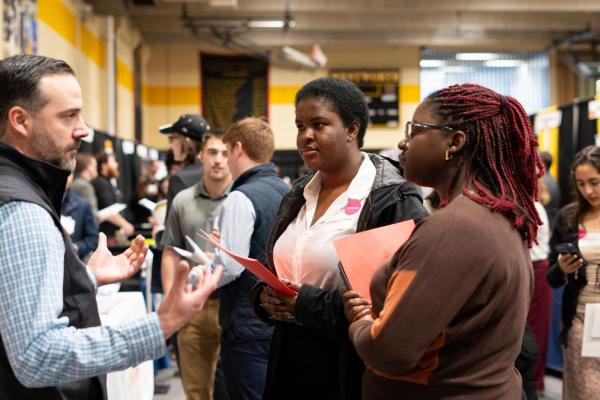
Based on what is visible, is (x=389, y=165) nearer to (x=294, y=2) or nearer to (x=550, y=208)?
(x=550, y=208)

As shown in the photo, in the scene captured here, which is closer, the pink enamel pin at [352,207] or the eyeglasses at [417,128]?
the eyeglasses at [417,128]

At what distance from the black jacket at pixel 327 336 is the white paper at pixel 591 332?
1.46 m

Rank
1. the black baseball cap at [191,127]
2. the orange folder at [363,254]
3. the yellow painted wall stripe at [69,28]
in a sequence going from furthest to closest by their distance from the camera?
the yellow painted wall stripe at [69,28] < the black baseball cap at [191,127] < the orange folder at [363,254]

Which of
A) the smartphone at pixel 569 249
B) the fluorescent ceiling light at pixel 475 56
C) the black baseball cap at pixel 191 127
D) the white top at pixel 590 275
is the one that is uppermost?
the fluorescent ceiling light at pixel 475 56

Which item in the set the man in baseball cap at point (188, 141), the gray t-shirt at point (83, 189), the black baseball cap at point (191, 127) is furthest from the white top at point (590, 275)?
the gray t-shirt at point (83, 189)

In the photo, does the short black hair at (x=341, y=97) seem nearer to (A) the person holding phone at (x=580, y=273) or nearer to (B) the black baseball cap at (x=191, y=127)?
(A) the person holding phone at (x=580, y=273)

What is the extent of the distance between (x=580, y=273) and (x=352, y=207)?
173cm

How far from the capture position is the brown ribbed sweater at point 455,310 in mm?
1456

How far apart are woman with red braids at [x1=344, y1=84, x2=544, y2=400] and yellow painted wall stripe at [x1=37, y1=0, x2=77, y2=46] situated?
23.5ft

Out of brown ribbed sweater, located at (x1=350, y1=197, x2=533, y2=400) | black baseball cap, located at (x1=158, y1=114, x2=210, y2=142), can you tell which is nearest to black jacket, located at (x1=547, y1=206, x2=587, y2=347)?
brown ribbed sweater, located at (x1=350, y1=197, x2=533, y2=400)

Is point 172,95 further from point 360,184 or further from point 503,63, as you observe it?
point 360,184

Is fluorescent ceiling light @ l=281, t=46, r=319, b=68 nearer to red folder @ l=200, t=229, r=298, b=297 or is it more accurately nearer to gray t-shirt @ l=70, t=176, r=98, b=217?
gray t-shirt @ l=70, t=176, r=98, b=217

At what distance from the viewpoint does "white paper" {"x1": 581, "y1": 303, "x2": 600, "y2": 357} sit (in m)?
3.19

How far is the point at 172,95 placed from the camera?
15758 mm
